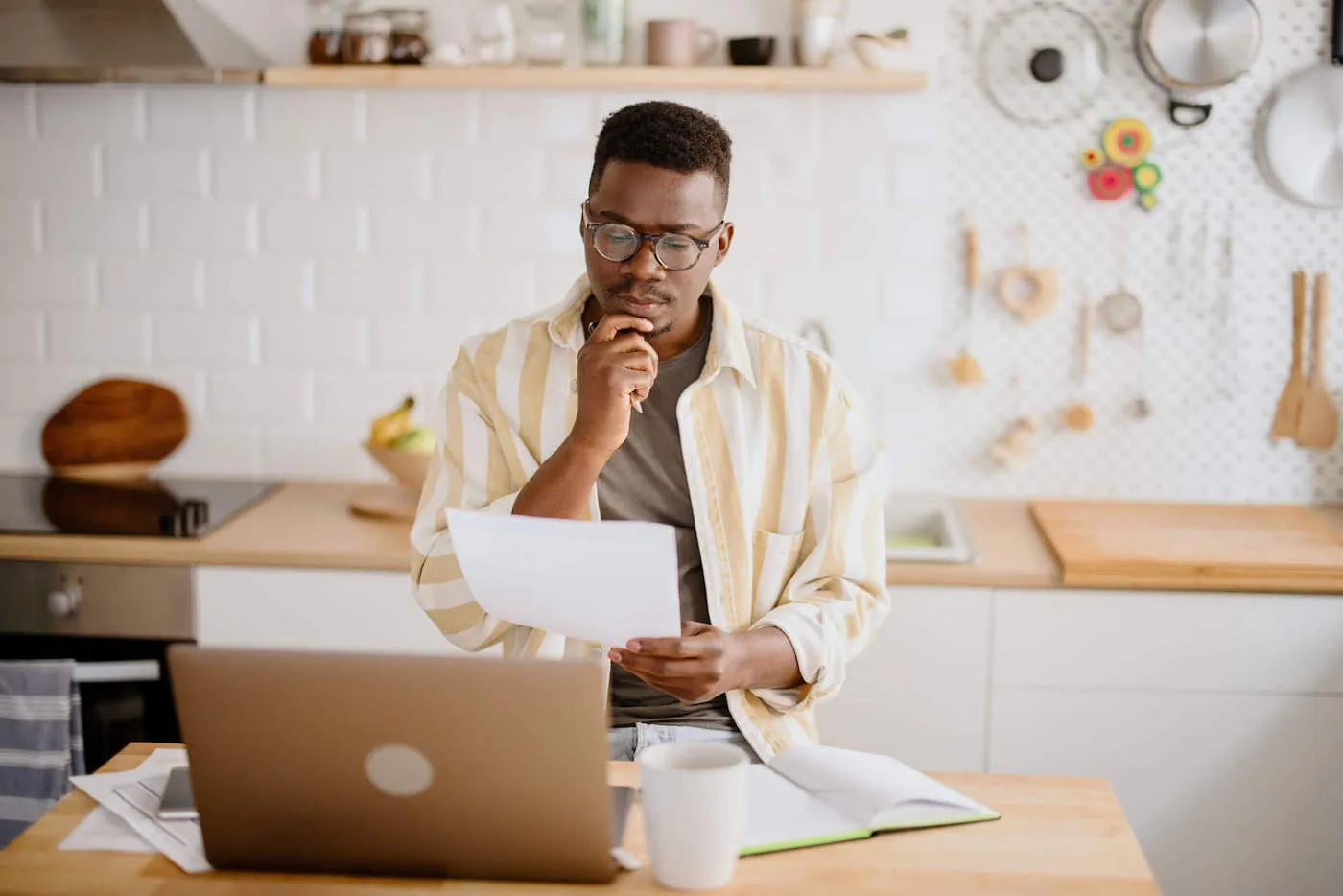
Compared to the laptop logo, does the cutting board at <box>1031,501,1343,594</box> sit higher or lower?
lower

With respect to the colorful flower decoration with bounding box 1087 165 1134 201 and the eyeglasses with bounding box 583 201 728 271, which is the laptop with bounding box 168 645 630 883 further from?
the colorful flower decoration with bounding box 1087 165 1134 201

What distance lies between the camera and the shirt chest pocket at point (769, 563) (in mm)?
1847

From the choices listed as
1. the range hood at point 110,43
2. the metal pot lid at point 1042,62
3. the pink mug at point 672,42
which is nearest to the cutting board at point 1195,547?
the metal pot lid at point 1042,62

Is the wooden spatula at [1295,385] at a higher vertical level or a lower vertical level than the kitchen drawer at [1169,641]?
higher

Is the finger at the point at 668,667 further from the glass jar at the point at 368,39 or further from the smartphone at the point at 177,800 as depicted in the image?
the glass jar at the point at 368,39

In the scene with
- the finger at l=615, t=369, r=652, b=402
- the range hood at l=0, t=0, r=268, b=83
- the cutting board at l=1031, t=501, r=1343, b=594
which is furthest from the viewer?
the range hood at l=0, t=0, r=268, b=83

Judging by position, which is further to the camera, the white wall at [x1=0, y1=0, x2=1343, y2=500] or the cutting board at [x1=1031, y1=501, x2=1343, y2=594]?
the white wall at [x1=0, y1=0, x2=1343, y2=500]

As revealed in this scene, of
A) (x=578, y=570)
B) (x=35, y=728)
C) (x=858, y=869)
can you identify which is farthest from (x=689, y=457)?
(x=35, y=728)

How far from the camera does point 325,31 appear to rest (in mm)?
2883

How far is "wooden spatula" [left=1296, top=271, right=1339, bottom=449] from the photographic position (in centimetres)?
281

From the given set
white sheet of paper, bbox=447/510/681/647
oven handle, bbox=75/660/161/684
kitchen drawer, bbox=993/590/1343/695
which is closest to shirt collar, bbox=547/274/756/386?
white sheet of paper, bbox=447/510/681/647

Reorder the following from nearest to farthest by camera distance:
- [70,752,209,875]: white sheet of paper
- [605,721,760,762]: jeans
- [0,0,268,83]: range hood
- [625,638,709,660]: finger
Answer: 1. [70,752,209,875]: white sheet of paper
2. [625,638,709,660]: finger
3. [605,721,760,762]: jeans
4. [0,0,268,83]: range hood

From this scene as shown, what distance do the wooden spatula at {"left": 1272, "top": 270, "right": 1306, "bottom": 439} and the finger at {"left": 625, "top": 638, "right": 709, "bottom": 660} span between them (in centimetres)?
180

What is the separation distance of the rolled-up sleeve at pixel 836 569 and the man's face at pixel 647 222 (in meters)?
0.31
